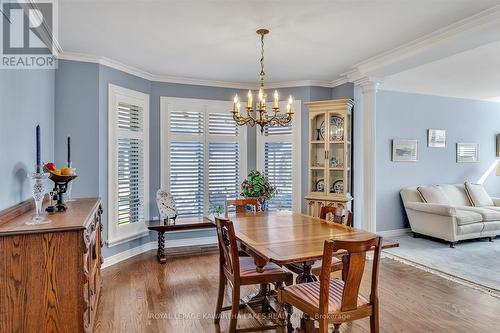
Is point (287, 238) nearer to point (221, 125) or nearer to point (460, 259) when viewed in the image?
point (221, 125)

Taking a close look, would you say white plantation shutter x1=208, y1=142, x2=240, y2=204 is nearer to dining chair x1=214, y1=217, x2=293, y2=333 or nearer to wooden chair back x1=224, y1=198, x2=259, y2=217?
wooden chair back x1=224, y1=198, x2=259, y2=217

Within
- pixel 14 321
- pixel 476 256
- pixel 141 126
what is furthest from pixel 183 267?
pixel 476 256

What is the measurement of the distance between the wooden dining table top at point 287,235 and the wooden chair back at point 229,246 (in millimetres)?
79

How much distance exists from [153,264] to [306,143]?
9.71 ft

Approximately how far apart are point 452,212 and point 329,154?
2.33 m

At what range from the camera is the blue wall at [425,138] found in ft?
20.1

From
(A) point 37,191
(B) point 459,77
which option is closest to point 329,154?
(B) point 459,77

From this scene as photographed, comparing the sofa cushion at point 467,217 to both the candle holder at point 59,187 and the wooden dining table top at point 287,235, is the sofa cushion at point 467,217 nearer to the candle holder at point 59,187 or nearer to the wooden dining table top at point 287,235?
the wooden dining table top at point 287,235

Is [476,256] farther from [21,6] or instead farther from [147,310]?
[21,6]

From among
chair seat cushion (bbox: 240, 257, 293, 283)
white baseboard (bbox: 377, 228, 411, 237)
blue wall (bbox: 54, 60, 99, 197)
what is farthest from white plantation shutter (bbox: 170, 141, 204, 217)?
white baseboard (bbox: 377, 228, 411, 237)

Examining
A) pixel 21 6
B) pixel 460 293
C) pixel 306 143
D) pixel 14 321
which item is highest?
pixel 21 6

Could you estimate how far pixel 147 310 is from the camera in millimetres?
3012

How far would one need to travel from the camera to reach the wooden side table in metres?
4.46

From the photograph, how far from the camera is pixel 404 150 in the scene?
20.5 feet
